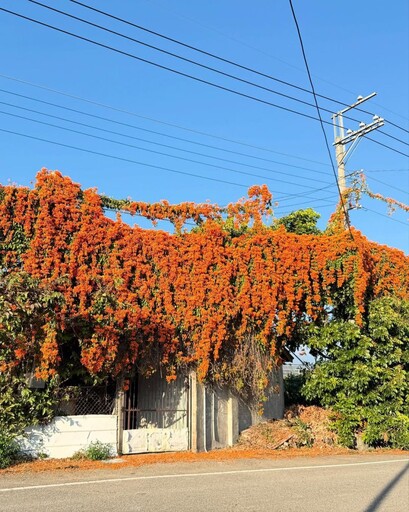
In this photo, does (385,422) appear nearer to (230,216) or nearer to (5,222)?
(230,216)

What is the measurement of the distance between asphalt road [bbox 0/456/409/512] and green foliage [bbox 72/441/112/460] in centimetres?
142

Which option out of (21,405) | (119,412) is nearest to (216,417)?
(119,412)

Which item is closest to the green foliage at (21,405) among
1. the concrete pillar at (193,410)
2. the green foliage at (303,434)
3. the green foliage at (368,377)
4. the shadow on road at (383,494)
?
the concrete pillar at (193,410)

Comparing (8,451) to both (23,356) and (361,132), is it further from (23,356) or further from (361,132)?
(361,132)

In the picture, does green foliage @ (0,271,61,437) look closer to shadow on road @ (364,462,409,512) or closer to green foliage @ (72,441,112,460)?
green foliage @ (72,441,112,460)

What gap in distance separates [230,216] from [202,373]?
16.9ft

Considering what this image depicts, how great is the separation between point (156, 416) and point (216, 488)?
243 inches

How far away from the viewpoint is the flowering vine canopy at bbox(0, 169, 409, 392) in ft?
41.1

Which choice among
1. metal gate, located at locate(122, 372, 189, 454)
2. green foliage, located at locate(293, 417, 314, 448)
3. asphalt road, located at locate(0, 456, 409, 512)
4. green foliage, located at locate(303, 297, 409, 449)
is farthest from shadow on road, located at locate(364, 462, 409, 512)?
metal gate, located at locate(122, 372, 189, 454)

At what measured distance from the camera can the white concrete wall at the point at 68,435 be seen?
451 inches

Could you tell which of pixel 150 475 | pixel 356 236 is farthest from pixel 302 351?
pixel 150 475

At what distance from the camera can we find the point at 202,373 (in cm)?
1395

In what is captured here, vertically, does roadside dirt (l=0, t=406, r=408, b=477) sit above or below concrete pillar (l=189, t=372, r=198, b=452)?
below

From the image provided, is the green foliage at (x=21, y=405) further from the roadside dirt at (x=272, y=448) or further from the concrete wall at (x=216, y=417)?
the concrete wall at (x=216, y=417)
